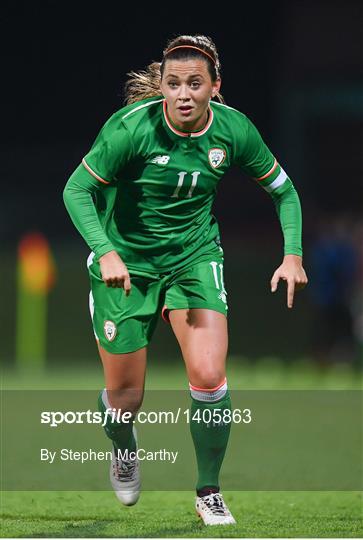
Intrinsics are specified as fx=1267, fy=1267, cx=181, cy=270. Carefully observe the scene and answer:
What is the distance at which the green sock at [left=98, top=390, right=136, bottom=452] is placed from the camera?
21.2ft

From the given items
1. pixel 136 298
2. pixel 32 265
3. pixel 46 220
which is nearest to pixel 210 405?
pixel 136 298

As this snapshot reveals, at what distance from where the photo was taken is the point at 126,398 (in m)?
6.34

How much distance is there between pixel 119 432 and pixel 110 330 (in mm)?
649

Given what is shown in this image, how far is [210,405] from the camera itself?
19.7 ft

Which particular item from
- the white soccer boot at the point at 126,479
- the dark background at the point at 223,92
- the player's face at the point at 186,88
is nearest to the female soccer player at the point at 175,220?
the player's face at the point at 186,88

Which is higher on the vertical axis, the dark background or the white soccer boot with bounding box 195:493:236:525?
the white soccer boot with bounding box 195:493:236:525

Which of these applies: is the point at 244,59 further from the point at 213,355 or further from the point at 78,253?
the point at 213,355

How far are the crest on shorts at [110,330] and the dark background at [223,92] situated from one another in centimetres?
1036

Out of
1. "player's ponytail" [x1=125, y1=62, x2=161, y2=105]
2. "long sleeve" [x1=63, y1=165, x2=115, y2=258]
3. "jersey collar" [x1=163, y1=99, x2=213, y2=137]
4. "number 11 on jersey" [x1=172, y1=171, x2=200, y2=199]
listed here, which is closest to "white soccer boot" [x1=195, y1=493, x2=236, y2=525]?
"long sleeve" [x1=63, y1=165, x2=115, y2=258]

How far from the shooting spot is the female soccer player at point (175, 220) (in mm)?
5820

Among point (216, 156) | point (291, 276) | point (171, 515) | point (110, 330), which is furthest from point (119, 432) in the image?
point (216, 156)

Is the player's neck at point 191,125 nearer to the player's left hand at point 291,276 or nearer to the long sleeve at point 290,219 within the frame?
the long sleeve at point 290,219

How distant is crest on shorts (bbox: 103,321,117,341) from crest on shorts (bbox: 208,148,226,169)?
92 centimetres

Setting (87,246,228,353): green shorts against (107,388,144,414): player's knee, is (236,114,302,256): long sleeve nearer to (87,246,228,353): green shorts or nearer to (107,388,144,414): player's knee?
(87,246,228,353): green shorts
